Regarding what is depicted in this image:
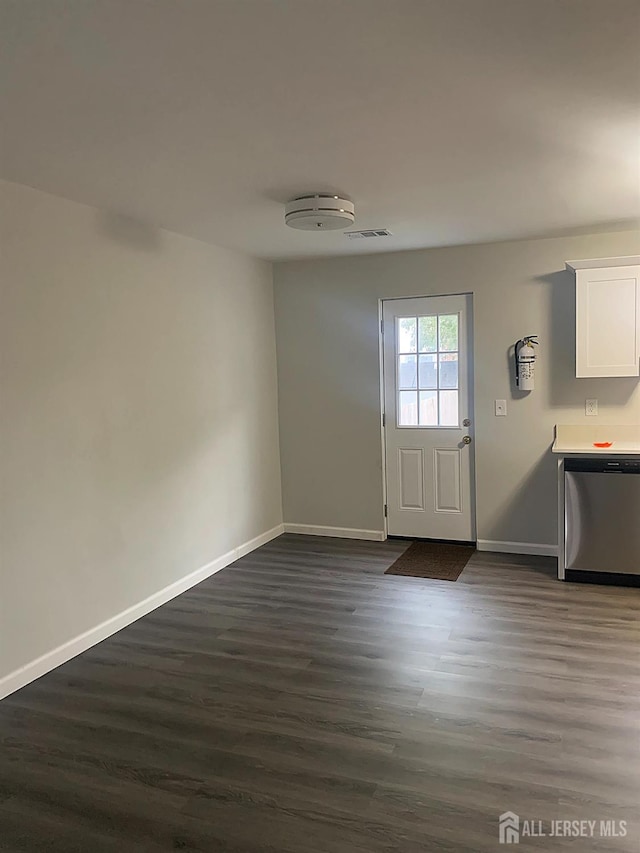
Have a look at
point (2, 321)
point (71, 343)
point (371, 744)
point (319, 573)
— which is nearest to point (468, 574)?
point (319, 573)

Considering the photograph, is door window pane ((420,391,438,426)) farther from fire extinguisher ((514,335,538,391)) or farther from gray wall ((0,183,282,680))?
gray wall ((0,183,282,680))

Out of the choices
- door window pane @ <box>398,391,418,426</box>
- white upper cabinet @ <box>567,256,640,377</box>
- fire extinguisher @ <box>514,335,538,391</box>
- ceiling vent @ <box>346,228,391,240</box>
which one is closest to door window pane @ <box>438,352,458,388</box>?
door window pane @ <box>398,391,418,426</box>

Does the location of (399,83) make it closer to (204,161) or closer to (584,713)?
(204,161)

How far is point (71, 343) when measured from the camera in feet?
11.6

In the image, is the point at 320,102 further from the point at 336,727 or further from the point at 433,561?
the point at 433,561

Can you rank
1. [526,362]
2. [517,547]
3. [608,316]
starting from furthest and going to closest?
[517,547] → [526,362] → [608,316]

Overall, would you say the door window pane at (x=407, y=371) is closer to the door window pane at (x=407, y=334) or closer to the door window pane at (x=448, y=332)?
the door window pane at (x=407, y=334)

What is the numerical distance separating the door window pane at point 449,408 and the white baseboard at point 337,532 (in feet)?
3.63

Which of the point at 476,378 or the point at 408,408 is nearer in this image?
the point at 476,378

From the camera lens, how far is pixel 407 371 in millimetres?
5508

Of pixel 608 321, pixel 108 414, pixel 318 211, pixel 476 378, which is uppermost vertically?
pixel 318 211

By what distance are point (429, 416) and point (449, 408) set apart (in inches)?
7.1

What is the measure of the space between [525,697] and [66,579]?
2.37 meters

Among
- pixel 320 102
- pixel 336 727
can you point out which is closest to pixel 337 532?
pixel 336 727
